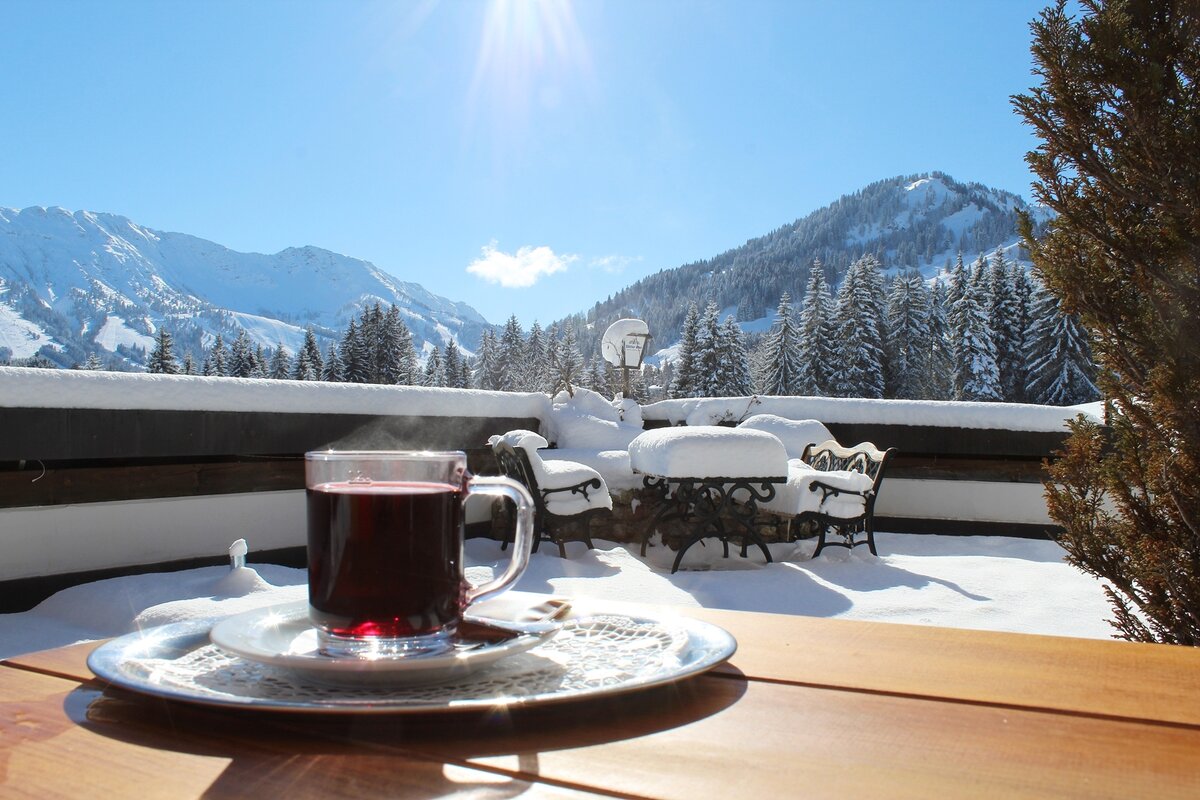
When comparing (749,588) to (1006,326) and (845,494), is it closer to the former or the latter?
(845,494)

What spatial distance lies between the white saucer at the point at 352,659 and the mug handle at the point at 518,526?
0.06 meters

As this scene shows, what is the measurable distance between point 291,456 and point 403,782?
4.61m

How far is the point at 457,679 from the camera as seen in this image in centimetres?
68

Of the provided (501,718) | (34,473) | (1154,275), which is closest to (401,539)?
(501,718)

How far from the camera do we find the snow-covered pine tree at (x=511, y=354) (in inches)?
2053

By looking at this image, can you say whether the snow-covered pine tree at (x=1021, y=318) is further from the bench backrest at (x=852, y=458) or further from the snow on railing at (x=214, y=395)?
the snow on railing at (x=214, y=395)

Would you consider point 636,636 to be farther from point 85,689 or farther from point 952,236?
point 952,236

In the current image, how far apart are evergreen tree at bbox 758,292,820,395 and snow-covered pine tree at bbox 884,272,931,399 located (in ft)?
13.3

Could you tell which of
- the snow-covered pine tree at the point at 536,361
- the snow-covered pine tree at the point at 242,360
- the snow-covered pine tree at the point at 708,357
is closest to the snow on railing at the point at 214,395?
the snow-covered pine tree at the point at 708,357

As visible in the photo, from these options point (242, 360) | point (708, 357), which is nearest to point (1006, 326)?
point (708, 357)

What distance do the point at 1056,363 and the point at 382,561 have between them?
35.0m

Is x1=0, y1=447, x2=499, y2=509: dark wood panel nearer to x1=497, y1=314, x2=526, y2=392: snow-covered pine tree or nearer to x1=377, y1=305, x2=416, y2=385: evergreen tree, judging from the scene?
x1=377, y1=305, x2=416, y2=385: evergreen tree

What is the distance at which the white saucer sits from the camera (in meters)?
0.62

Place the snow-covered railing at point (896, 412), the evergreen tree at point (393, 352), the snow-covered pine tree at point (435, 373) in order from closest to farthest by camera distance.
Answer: the snow-covered railing at point (896, 412) < the evergreen tree at point (393, 352) < the snow-covered pine tree at point (435, 373)
